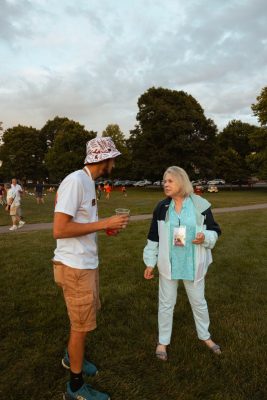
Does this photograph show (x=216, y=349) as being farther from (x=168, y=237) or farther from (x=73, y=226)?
(x=73, y=226)

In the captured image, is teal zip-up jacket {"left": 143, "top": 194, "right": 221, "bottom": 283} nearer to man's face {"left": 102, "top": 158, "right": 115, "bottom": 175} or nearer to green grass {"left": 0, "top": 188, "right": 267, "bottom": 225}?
man's face {"left": 102, "top": 158, "right": 115, "bottom": 175}

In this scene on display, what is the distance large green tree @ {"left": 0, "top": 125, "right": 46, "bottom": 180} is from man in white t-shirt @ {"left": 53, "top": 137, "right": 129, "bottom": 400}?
71.3 metres

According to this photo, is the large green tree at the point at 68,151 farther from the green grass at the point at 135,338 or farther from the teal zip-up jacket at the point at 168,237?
the teal zip-up jacket at the point at 168,237

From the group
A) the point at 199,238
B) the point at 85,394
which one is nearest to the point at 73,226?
the point at 199,238

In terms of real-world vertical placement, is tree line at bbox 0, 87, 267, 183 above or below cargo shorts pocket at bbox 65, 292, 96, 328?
above

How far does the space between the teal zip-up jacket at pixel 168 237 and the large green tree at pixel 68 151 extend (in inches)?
2350

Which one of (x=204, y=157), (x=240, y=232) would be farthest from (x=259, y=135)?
(x=240, y=232)

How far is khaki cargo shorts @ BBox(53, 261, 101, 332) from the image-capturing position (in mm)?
2977

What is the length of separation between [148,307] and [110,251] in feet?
12.9

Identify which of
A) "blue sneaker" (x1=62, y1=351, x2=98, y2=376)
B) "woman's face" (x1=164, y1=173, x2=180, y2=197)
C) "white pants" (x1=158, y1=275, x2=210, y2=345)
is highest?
"woman's face" (x1=164, y1=173, x2=180, y2=197)

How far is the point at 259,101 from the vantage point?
47625mm

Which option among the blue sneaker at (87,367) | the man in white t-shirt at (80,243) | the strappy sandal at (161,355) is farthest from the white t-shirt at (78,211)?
the strappy sandal at (161,355)

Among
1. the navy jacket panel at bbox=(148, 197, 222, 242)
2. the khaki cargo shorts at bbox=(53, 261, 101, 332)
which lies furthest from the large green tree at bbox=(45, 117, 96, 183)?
the khaki cargo shorts at bbox=(53, 261, 101, 332)

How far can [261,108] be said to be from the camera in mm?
47500
